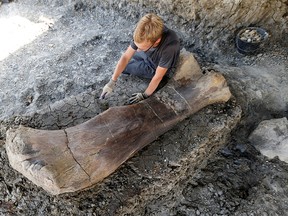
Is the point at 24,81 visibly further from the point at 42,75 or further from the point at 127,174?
the point at 127,174

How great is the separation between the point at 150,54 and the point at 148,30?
43cm

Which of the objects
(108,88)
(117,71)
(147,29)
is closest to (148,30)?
(147,29)

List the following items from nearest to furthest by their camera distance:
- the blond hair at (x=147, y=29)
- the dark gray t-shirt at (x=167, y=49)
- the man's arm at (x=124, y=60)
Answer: the blond hair at (x=147, y=29) → the dark gray t-shirt at (x=167, y=49) → the man's arm at (x=124, y=60)

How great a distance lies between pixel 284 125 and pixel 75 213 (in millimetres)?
1946

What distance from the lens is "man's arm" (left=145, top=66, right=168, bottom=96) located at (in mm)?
2815

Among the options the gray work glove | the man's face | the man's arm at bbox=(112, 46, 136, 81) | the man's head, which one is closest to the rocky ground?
the gray work glove

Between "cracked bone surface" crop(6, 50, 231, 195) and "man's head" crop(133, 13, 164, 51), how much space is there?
0.56 meters

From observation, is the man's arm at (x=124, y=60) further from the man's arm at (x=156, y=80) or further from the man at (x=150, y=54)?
the man's arm at (x=156, y=80)

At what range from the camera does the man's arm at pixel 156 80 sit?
9.24ft

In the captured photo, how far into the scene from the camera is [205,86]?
9.89 ft

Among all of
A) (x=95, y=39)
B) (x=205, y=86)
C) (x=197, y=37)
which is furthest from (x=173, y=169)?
(x=95, y=39)

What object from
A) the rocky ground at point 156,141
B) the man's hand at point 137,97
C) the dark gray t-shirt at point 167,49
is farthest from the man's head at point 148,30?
the rocky ground at point 156,141

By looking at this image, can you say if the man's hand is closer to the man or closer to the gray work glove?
→ the man

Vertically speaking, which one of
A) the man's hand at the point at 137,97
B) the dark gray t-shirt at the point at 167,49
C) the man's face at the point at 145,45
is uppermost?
the man's face at the point at 145,45
